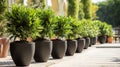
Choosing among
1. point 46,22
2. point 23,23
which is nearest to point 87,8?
point 46,22

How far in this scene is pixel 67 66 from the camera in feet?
50.6

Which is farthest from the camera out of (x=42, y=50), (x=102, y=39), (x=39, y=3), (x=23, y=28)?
(x=102, y=39)

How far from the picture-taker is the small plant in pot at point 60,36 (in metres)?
18.1

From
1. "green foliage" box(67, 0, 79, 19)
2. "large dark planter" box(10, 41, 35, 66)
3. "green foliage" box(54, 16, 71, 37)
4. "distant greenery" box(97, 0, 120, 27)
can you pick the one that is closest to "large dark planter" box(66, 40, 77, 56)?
"green foliage" box(54, 16, 71, 37)

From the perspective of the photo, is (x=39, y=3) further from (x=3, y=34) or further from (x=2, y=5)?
(x=3, y=34)

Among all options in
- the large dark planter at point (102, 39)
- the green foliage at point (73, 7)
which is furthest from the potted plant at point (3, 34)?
the large dark planter at point (102, 39)

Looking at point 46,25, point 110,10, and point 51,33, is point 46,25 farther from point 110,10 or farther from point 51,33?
point 110,10

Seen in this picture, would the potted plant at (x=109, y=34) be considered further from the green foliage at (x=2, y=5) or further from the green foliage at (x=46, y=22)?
the green foliage at (x=46, y=22)

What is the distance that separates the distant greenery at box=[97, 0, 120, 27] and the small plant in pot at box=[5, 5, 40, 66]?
78.9m

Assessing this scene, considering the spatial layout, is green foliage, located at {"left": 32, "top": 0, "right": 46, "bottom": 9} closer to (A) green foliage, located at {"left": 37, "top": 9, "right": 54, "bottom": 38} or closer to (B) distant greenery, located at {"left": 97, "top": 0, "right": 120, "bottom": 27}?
(A) green foliage, located at {"left": 37, "top": 9, "right": 54, "bottom": 38}

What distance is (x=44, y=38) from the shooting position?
16.7 metres

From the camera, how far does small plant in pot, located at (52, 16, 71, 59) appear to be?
18.1m

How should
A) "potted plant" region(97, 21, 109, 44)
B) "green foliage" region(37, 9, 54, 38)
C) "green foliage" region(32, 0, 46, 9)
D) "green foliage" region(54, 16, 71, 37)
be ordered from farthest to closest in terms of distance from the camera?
1. "potted plant" region(97, 21, 109, 44)
2. "green foliage" region(32, 0, 46, 9)
3. "green foliage" region(54, 16, 71, 37)
4. "green foliage" region(37, 9, 54, 38)

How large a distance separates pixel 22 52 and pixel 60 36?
499 centimetres
